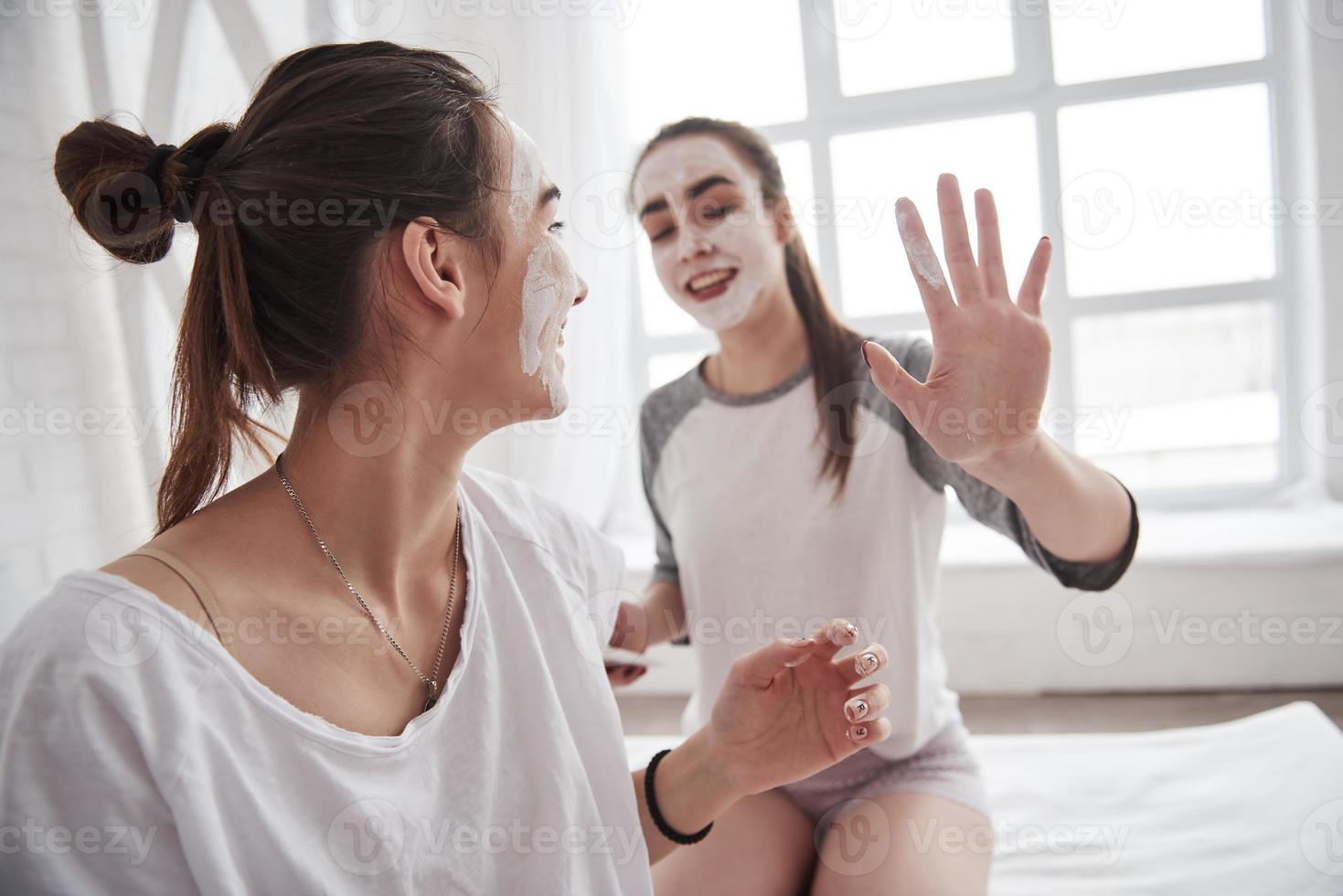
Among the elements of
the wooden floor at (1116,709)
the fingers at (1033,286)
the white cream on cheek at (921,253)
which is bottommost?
the wooden floor at (1116,709)

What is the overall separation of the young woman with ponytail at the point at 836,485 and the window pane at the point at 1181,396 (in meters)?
1.62

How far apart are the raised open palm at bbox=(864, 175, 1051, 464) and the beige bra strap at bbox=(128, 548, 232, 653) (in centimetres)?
59

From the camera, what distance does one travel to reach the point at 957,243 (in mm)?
816

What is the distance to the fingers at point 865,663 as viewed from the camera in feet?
2.57

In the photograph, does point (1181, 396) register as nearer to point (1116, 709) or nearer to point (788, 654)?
point (1116, 709)

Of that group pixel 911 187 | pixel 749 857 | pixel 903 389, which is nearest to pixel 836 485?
pixel 903 389

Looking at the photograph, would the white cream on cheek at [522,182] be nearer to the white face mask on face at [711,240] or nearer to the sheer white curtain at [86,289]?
the sheer white curtain at [86,289]

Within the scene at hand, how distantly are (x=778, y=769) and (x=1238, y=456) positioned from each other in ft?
7.58

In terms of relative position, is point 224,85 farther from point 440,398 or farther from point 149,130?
point 440,398

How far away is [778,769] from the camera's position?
2.79 feet

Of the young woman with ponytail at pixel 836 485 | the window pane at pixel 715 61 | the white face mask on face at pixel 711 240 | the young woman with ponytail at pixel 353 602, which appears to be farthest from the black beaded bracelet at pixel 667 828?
the window pane at pixel 715 61

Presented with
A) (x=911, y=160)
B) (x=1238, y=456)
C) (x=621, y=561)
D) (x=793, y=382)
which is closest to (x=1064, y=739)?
(x=793, y=382)

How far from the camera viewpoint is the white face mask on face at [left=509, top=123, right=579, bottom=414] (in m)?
0.84

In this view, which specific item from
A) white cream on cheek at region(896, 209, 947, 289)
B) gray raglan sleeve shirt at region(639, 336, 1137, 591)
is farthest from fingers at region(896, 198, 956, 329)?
gray raglan sleeve shirt at region(639, 336, 1137, 591)
